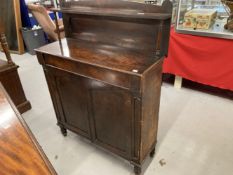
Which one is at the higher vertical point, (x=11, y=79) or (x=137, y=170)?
(x=11, y=79)

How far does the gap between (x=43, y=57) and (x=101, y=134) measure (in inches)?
30.5

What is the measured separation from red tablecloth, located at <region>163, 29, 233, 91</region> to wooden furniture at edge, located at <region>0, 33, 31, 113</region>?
1.88 metres

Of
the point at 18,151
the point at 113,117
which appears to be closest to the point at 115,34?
the point at 113,117

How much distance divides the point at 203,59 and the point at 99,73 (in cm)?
155

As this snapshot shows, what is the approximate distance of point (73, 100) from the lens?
161cm

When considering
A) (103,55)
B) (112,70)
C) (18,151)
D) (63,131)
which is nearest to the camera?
(18,151)

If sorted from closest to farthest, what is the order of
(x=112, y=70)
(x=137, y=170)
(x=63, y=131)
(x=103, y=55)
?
(x=112, y=70)
(x=103, y=55)
(x=137, y=170)
(x=63, y=131)

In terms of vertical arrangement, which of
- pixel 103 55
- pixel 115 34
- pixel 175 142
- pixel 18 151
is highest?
pixel 115 34

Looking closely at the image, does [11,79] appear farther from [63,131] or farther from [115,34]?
[115,34]

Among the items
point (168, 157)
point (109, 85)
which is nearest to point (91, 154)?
point (168, 157)

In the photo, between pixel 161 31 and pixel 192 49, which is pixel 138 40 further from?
pixel 192 49

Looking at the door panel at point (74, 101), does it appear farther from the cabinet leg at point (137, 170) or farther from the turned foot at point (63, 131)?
the cabinet leg at point (137, 170)

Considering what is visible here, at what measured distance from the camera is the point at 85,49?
59.1 inches

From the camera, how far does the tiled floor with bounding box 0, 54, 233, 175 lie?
1646 mm
